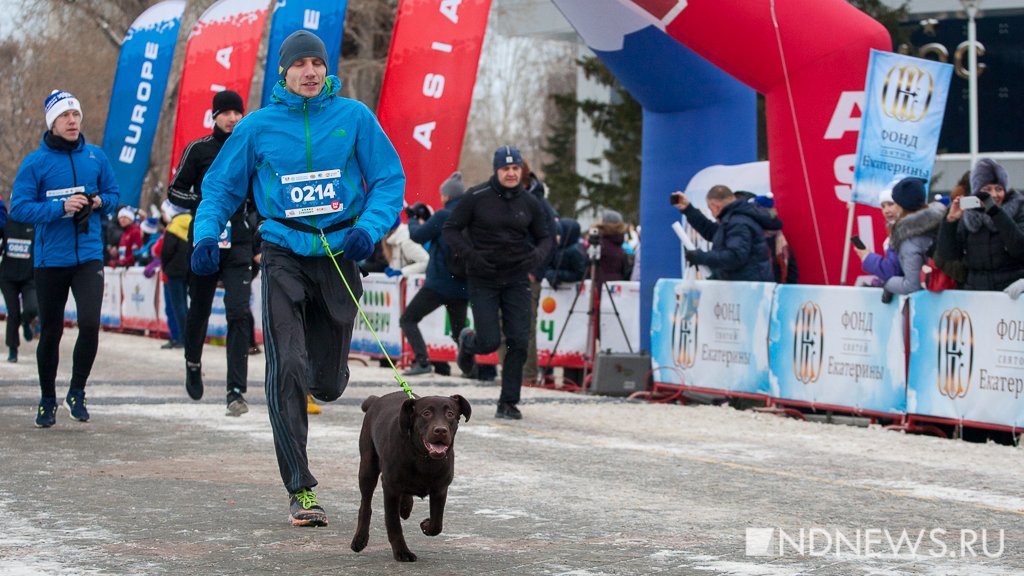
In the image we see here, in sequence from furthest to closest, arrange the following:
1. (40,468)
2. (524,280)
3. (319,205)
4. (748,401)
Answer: (748,401), (524,280), (40,468), (319,205)

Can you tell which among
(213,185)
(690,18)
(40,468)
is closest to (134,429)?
(40,468)

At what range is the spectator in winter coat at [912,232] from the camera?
1136 centimetres

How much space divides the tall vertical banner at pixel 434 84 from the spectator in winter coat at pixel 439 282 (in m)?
2.37

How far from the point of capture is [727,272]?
1334 cm

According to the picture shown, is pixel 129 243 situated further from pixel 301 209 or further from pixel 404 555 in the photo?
pixel 404 555

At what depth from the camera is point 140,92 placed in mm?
26766

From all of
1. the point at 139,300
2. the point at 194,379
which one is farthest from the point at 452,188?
the point at 139,300

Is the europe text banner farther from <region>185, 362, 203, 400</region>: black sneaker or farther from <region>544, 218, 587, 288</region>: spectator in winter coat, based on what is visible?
<region>185, 362, 203, 400</region>: black sneaker

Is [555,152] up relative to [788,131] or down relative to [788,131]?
up

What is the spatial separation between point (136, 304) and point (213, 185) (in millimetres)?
19622

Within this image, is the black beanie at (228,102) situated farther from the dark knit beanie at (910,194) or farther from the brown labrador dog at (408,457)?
the dark knit beanie at (910,194)

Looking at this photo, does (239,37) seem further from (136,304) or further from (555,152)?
(555,152)

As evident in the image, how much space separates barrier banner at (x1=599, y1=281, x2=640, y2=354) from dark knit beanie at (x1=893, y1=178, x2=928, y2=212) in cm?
409

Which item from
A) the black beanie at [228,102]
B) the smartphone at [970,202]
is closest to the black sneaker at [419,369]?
the black beanie at [228,102]
